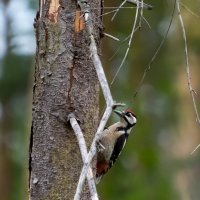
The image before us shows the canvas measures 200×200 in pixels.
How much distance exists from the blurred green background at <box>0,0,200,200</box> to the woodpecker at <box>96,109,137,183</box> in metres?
3.48

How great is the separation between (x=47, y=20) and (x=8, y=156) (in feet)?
32.2

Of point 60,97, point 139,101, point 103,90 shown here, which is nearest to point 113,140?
point 60,97

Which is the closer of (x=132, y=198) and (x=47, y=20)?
(x=47, y=20)

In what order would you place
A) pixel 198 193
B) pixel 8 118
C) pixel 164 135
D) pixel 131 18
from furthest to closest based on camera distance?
pixel 198 193, pixel 164 135, pixel 8 118, pixel 131 18

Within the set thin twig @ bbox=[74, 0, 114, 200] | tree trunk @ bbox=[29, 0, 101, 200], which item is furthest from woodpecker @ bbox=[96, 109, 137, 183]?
thin twig @ bbox=[74, 0, 114, 200]

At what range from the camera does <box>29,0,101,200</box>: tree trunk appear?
3.98 m

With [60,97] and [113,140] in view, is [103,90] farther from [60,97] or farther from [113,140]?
[113,140]

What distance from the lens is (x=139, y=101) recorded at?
11516 millimetres

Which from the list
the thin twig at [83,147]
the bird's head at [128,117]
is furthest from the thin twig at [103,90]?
the bird's head at [128,117]

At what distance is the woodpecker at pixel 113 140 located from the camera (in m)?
5.61

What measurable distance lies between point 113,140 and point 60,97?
190 cm

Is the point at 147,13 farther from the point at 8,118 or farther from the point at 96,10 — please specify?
the point at 96,10

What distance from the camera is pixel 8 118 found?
14.9 m

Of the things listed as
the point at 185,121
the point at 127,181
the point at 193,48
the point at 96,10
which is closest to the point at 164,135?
the point at 185,121
